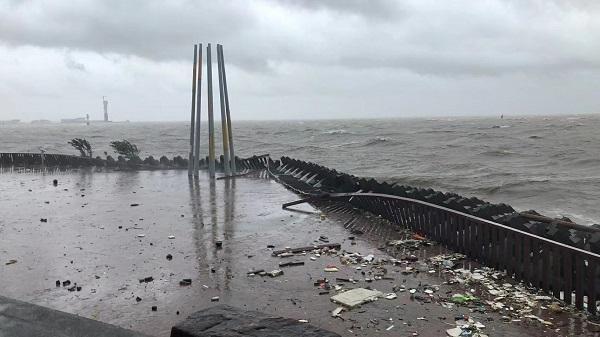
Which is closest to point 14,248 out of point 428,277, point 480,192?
point 428,277

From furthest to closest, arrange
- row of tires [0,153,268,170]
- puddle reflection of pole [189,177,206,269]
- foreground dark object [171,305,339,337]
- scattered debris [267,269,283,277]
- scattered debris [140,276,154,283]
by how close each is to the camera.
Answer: row of tires [0,153,268,170] < puddle reflection of pole [189,177,206,269] < scattered debris [267,269,283,277] < scattered debris [140,276,154,283] < foreground dark object [171,305,339,337]

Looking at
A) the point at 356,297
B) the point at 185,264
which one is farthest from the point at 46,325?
the point at 185,264

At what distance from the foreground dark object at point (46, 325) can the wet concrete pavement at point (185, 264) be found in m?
2.23

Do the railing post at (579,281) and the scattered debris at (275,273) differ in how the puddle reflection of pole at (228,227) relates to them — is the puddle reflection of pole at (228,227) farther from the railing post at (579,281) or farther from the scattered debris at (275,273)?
the railing post at (579,281)

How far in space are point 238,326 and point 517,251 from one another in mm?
5424

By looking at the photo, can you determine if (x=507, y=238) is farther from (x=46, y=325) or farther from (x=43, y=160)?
(x=43, y=160)

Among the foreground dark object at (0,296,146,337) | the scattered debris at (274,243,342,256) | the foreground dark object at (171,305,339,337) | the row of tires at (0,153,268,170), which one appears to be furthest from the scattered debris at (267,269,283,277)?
the row of tires at (0,153,268,170)

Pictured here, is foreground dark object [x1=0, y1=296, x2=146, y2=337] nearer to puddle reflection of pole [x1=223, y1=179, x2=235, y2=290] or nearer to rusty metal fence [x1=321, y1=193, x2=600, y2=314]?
puddle reflection of pole [x1=223, y1=179, x2=235, y2=290]

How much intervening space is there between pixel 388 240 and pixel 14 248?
747 cm

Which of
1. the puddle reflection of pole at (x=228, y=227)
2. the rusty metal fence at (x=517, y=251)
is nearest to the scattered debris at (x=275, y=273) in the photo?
the puddle reflection of pole at (x=228, y=227)

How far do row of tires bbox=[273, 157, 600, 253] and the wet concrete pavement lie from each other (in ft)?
4.23

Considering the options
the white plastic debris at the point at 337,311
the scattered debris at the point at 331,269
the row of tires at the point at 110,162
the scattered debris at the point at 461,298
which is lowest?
the scattered debris at the point at 331,269

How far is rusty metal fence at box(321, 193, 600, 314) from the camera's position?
649cm

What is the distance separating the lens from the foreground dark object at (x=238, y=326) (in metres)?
3.56
